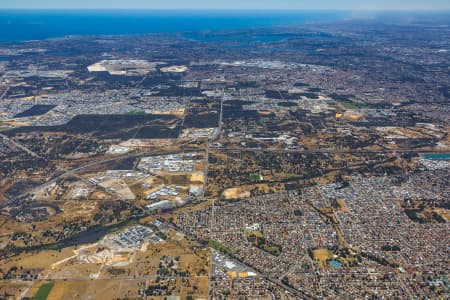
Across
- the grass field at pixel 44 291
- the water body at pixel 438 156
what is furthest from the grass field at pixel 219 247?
the water body at pixel 438 156

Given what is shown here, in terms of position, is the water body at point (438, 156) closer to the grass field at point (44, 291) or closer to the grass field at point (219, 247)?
the grass field at point (219, 247)

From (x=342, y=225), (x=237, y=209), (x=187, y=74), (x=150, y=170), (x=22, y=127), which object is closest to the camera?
(x=342, y=225)

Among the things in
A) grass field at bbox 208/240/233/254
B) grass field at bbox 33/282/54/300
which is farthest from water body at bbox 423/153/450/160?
grass field at bbox 33/282/54/300

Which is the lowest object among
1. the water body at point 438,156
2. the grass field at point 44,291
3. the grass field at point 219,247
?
the grass field at point 44,291

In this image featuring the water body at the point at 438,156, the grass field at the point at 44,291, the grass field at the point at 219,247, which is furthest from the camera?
the water body at the point at 438,156

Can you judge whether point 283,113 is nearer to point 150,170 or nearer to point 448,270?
point 150,170

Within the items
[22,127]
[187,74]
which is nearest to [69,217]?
[22,127]

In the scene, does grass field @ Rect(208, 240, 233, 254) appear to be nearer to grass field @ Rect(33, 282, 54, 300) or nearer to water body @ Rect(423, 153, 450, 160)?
grass field @ Rect(33, 282, 54, 300)

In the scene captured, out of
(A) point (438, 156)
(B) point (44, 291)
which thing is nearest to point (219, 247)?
(B) point (44, 291)
